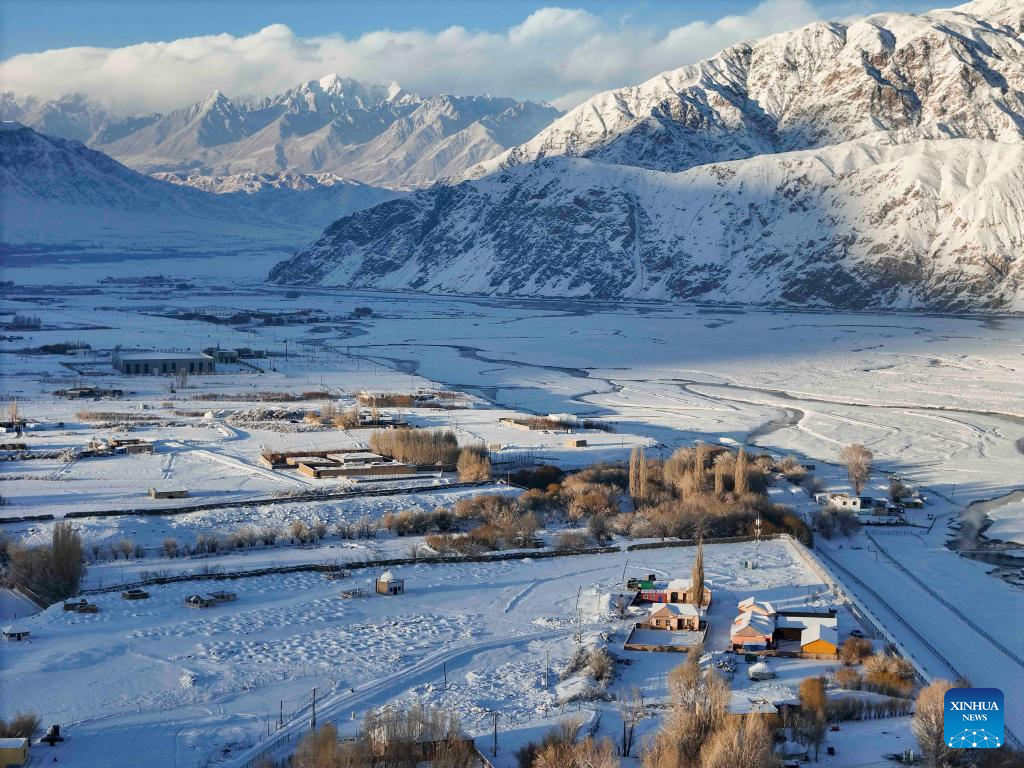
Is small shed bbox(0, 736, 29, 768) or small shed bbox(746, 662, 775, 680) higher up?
small shed bbox(0, 736, 29, 768)

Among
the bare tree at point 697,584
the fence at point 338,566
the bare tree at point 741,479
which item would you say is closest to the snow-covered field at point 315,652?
the fence at point 338,566

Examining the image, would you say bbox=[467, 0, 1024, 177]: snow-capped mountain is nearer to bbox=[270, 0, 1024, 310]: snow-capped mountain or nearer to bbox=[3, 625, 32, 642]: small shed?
bbox=[270, 0, 1024, 310]: snow-capped mountain

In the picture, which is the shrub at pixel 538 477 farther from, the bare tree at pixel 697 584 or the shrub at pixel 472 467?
the bare tree at pixel 697 584

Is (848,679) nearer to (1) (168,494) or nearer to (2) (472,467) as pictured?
(2) (472,467)

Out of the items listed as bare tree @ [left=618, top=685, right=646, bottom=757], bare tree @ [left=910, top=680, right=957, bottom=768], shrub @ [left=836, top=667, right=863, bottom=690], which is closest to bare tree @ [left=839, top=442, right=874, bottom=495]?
shrub @ [left=836, top=667, right=863, bottom=690]

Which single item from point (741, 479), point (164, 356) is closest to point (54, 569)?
point (741, 479)
